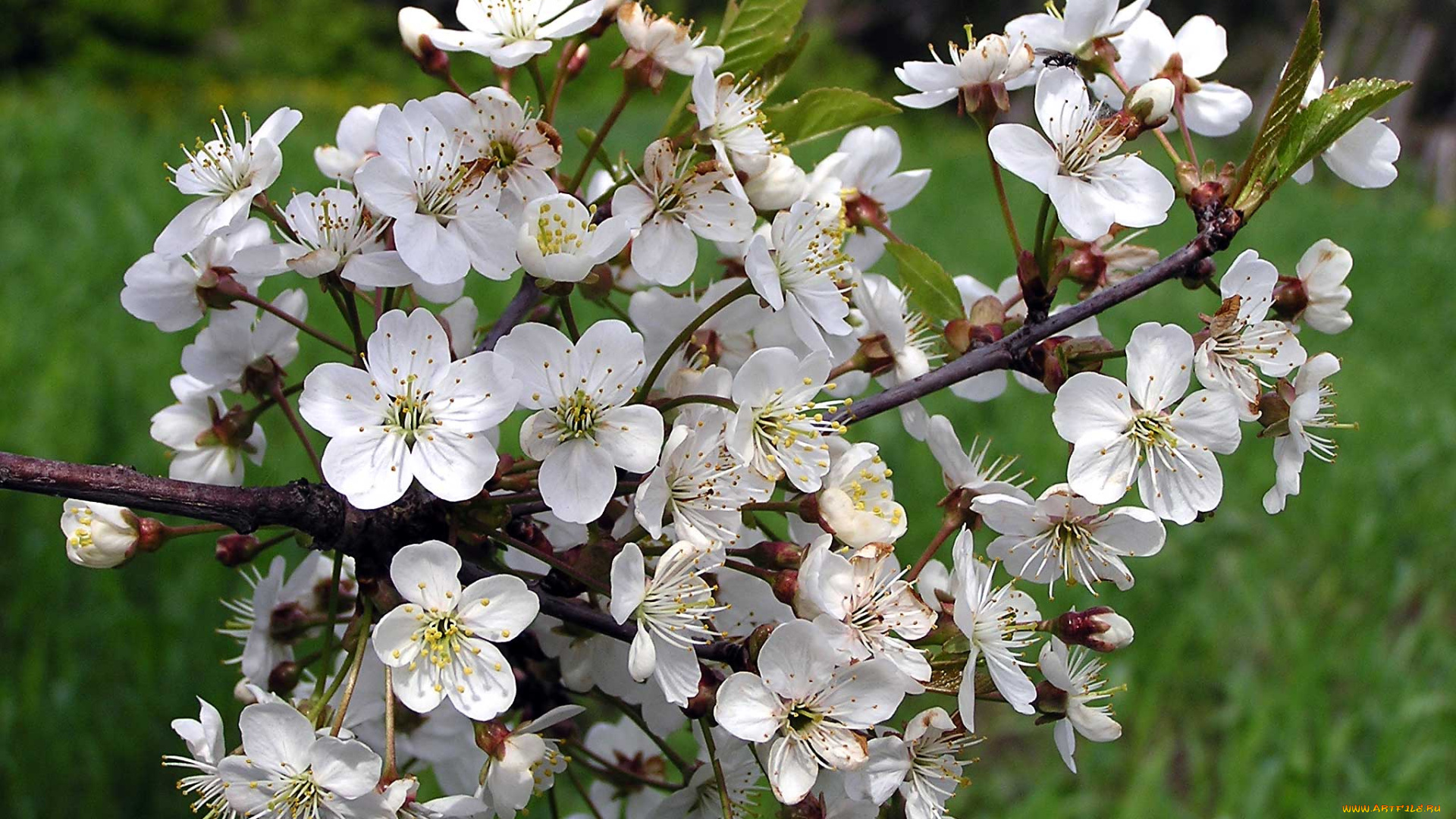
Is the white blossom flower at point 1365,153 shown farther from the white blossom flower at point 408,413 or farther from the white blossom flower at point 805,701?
the white blossom flower at point 408,413

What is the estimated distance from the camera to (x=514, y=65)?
0.81 meters

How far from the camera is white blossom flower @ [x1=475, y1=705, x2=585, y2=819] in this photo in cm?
74

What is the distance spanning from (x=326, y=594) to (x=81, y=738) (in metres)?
1.36

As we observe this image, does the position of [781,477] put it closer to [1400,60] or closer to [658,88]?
[658,88]

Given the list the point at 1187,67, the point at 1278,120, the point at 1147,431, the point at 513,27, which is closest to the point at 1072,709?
the point at 1147,431

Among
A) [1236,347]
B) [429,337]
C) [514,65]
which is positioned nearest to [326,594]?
[429,337]

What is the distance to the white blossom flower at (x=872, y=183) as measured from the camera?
98cm

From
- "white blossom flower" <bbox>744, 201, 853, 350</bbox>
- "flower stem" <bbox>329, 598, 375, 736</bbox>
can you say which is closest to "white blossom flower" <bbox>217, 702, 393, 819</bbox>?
"flower stem" <bbox>329, 598, 375, 736</bbox>

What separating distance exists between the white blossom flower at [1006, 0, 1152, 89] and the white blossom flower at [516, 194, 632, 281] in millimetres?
362

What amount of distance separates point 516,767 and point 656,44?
52 cm

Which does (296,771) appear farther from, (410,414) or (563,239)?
(563,239)

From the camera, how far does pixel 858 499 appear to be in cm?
76

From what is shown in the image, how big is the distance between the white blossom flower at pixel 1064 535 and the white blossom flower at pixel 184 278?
1.83 ft

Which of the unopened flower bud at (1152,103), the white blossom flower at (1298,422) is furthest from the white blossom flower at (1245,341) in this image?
the unopened flower bud at (1152,103)
